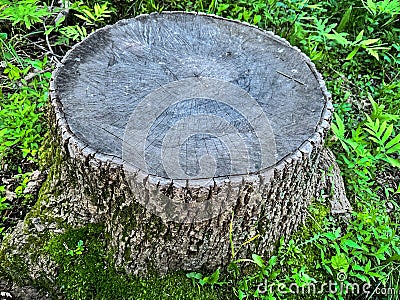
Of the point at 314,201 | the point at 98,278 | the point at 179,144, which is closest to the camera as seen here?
the point at 179,144

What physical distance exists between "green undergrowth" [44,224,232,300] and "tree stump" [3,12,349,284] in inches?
2.1

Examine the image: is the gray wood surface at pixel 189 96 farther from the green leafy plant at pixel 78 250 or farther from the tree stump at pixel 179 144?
the green leafy plant at pixel 78 250

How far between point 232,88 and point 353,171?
1154 millimetres

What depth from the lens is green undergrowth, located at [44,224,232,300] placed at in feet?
7.21

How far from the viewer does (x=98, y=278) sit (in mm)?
2277

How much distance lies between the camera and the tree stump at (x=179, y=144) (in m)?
1.89

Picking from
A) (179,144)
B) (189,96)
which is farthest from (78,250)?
(189,96)

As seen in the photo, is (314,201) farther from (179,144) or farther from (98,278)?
(98,278)

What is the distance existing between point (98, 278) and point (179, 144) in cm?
87

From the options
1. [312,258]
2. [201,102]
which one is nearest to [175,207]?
[201,102]

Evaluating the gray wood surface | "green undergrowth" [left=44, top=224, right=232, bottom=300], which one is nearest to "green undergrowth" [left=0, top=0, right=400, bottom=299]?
"green undergrowth" [left=44, top=224, right=232, bottom=300]

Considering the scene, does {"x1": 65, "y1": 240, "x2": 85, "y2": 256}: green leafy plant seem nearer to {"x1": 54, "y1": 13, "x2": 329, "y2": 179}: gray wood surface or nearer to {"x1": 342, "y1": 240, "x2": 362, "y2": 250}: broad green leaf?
{"x1": 54, "y1": 13, "x2": 329, "y2": 179}: gray wood surface

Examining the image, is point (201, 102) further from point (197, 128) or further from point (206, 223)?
point (206, 223)

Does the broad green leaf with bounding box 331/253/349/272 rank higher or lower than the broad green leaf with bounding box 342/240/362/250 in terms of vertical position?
lower
